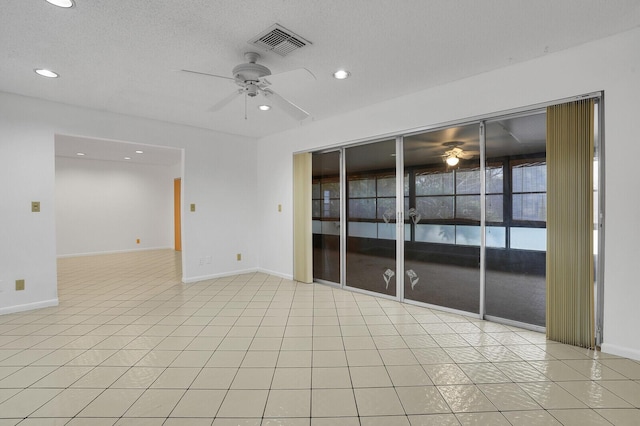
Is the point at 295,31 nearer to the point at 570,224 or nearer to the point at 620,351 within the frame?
the point at 570,224

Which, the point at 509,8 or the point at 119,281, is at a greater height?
the point at 509,8

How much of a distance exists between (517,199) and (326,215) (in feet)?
8.99

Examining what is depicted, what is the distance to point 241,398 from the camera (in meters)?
2.01

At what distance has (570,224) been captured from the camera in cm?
273

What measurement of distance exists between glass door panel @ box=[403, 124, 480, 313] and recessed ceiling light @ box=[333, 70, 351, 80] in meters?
1.22

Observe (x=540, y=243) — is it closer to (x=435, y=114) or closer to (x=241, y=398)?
(x=435, y=114)

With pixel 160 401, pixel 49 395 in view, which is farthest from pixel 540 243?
pixel 49 395

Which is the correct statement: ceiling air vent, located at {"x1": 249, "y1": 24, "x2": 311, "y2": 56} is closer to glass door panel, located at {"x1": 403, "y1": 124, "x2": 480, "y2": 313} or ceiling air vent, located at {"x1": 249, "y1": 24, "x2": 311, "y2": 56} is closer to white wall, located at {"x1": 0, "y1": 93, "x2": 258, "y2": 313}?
glass door panel, located at {"x1": 403, "y1": 124, "x2": 480, "y2": 313}

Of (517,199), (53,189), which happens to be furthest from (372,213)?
(53,189)

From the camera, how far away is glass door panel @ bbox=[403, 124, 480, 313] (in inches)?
137

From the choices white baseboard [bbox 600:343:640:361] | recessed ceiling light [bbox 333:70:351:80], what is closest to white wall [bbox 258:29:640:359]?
white baseboard [bbox 600:343:640:361]

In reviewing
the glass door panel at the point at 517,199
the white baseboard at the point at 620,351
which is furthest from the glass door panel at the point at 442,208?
the white baseboard at the point at 620,351

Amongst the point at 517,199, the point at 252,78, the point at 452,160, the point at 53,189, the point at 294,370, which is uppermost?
the point at 252,78

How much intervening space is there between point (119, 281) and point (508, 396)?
5657mm
